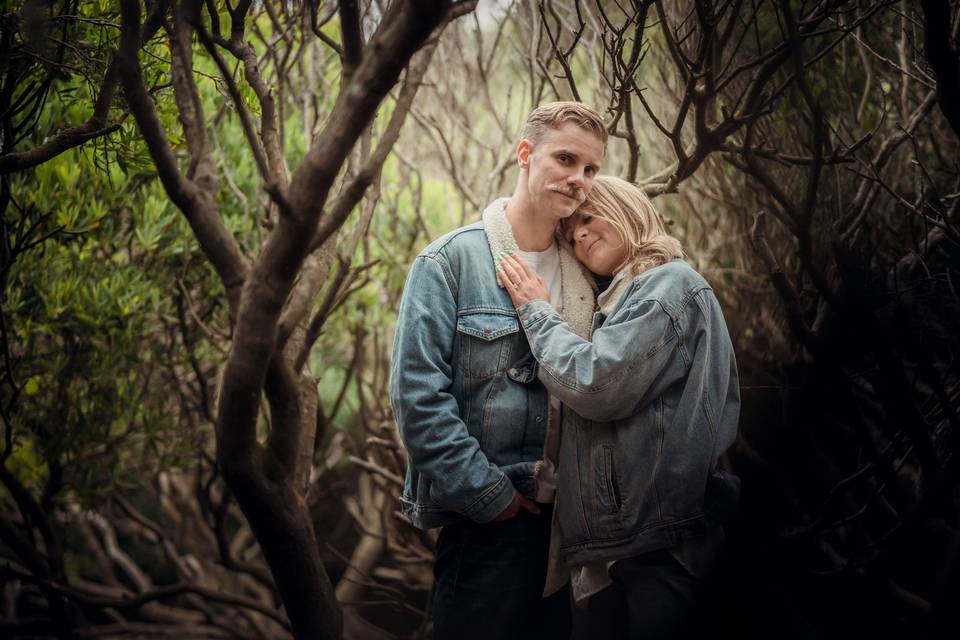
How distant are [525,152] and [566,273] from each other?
0.41 m

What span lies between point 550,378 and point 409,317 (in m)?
0.44

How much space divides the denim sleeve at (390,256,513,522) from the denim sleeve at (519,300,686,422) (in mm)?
281

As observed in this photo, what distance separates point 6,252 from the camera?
321 cm

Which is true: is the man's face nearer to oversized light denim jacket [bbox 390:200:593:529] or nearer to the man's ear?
the man's ear

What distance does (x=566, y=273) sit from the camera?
233 centimetres

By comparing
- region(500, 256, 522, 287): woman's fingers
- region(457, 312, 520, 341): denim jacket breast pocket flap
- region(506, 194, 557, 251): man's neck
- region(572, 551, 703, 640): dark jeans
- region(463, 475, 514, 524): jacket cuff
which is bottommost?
region(572, 551, 703, 640): dark jeans

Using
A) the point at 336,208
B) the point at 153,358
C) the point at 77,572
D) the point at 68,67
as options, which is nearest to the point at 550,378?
the point at 336,208

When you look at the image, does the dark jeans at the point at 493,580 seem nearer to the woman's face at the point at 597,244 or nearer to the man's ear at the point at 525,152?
the woman's face at the point at 597,244

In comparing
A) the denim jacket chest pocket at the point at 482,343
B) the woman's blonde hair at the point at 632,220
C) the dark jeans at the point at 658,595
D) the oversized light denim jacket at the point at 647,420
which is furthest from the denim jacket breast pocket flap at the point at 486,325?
the dark jeans at the point at 658,595

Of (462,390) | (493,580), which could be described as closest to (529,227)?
(462,390)

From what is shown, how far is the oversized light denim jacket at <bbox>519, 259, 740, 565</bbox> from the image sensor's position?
1.97m

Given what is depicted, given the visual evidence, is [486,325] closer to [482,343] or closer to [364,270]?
[482,343]

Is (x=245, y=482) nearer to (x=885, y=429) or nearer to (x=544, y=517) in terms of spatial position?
(x=544, y=517)

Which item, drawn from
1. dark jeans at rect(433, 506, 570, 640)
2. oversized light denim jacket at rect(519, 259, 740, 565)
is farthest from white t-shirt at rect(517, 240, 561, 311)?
dark jeans at rect(433, 506, 570, 640)
